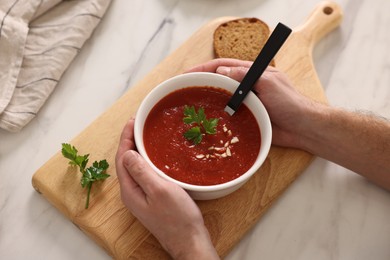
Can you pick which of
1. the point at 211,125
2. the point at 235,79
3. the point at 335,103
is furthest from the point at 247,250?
the point at 335,103

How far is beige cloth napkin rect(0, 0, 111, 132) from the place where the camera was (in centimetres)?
210

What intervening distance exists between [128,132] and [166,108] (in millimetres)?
160

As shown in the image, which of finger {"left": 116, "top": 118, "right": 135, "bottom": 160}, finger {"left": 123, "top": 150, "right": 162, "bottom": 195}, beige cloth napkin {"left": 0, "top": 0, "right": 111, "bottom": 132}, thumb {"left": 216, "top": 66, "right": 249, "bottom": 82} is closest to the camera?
finger {"left": 123, "top": 150, "right": 162, "bottom": 195}

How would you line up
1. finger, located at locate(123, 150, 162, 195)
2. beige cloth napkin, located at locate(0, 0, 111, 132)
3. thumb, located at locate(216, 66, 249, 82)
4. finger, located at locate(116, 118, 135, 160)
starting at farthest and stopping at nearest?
beige cloth napkin, located at locate(0, 0, 111, 132), thumb, located at locate(216, 66, 249, 82), finger, located at locate(116, 118, 135, 160), finger, located at locate(123, 150, 162, 195)

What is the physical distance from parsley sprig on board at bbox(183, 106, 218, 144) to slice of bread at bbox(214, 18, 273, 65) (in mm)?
493

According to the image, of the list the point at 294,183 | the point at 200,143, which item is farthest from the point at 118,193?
the point at 294,183

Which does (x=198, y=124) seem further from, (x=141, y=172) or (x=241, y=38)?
(x=241, y=38)

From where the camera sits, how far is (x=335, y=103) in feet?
7.30

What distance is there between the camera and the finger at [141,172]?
1.63m

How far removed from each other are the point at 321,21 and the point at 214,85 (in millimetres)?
734

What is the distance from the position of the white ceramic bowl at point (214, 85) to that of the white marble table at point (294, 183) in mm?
315

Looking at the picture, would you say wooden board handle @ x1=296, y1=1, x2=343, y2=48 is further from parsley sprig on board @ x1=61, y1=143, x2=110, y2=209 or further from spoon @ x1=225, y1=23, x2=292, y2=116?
parsley sprig on board @ x1=61, y1=143, x2=110, y2=209

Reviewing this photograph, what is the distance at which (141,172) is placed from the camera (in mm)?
1641

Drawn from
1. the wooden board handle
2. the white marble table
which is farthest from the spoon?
the wooden board handle
